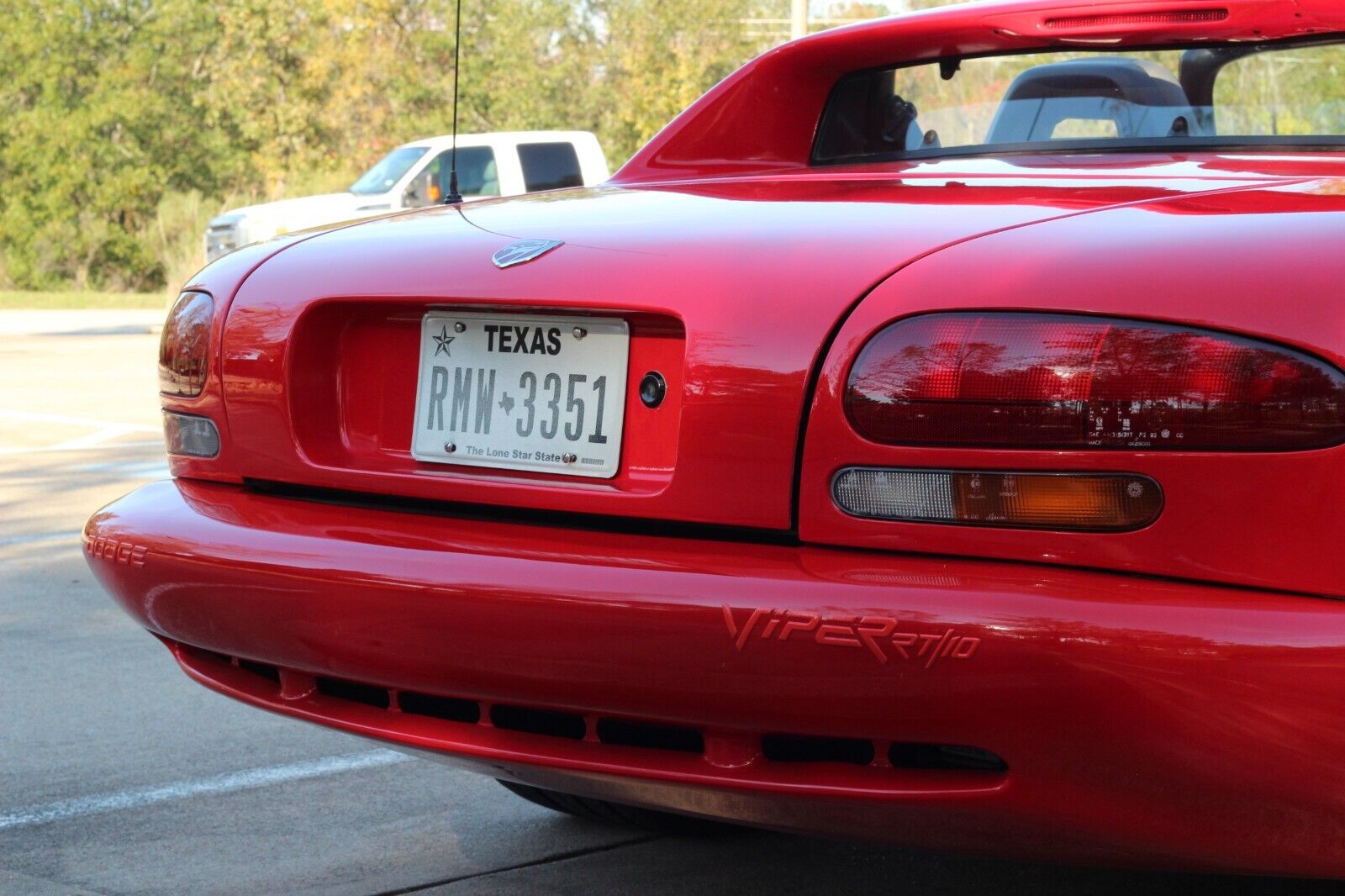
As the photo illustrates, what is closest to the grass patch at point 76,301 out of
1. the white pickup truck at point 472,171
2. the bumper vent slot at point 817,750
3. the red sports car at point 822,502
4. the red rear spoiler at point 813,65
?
the white pickup truck at point 472,171

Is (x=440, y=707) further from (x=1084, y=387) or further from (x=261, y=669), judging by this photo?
(x=1084, y=387)

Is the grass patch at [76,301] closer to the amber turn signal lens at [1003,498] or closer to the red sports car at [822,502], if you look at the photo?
the red sports car at [822,502]

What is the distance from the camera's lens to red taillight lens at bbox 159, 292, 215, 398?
2.55 m

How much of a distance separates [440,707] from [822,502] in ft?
2.00

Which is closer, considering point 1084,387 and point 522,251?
→ point 1084,387

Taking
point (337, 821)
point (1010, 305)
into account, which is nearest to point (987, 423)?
point (1010, 305)

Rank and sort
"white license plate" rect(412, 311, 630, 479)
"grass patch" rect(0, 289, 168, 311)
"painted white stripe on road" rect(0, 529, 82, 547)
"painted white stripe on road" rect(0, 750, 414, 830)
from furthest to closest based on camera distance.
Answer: "grass patch" rect(0, 289, 168, 311) < "painted white stripe on road" rect(0, 529, 82, 547) < "painted white stripe on road" rect(0, 750, 414, 830) < "white license plate" rect(412, 311, 630, 479)

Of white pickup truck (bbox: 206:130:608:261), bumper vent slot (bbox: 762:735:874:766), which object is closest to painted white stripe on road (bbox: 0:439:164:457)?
bumper vent slot (bbox: 762:735:874:766)

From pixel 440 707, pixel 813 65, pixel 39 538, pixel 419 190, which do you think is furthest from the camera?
pixel 419 190

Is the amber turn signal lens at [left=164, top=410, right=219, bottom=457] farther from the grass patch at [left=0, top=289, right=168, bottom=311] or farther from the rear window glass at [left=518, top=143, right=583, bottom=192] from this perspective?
the grass patch at [left=0, top=289, right=168, bottom=311]

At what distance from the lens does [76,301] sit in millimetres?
26750

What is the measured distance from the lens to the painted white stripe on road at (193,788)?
3.10 m

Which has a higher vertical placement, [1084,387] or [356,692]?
[1084,387]

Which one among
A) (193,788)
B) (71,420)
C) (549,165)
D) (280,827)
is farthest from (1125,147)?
(549,165)
